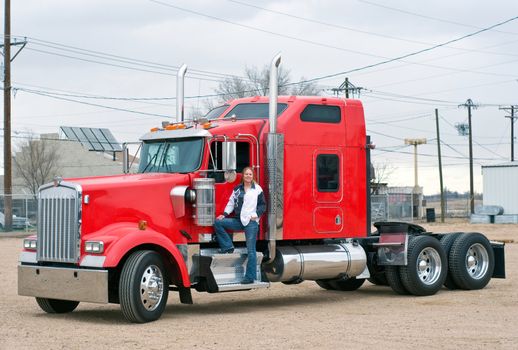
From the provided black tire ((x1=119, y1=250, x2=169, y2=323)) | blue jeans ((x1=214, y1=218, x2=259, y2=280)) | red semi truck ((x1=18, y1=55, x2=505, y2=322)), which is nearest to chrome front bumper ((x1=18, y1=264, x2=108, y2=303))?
red semi truck ((x1=18, y1=55, x2=505, y2=322))

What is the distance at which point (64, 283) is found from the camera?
44.2 feet

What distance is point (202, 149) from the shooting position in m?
14.7

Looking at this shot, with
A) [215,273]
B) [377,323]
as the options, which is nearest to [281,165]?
[215,273]

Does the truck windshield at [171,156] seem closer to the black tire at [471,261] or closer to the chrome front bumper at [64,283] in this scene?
the chrome front bumper at [64,283]

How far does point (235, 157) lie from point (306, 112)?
1898 mm

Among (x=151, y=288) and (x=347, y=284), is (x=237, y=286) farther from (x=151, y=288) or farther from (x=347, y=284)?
(x=347, y=284)

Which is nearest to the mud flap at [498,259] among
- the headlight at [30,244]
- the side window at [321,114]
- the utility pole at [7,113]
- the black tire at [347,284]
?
the black tire at [347,284]

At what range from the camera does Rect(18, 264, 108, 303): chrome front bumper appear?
13062 millimetres

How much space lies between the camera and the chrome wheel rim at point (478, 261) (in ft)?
60.2

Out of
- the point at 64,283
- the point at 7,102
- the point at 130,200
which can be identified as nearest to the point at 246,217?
the point at 130,200

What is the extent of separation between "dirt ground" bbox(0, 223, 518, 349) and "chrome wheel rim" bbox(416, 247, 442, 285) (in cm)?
34

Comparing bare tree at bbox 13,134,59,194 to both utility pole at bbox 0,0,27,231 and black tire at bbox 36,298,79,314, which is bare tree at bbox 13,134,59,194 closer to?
utility pole at bbox 0,0,27,231

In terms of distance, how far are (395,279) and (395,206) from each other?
4488 cm

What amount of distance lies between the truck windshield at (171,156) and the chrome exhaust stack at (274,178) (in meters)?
1.21
